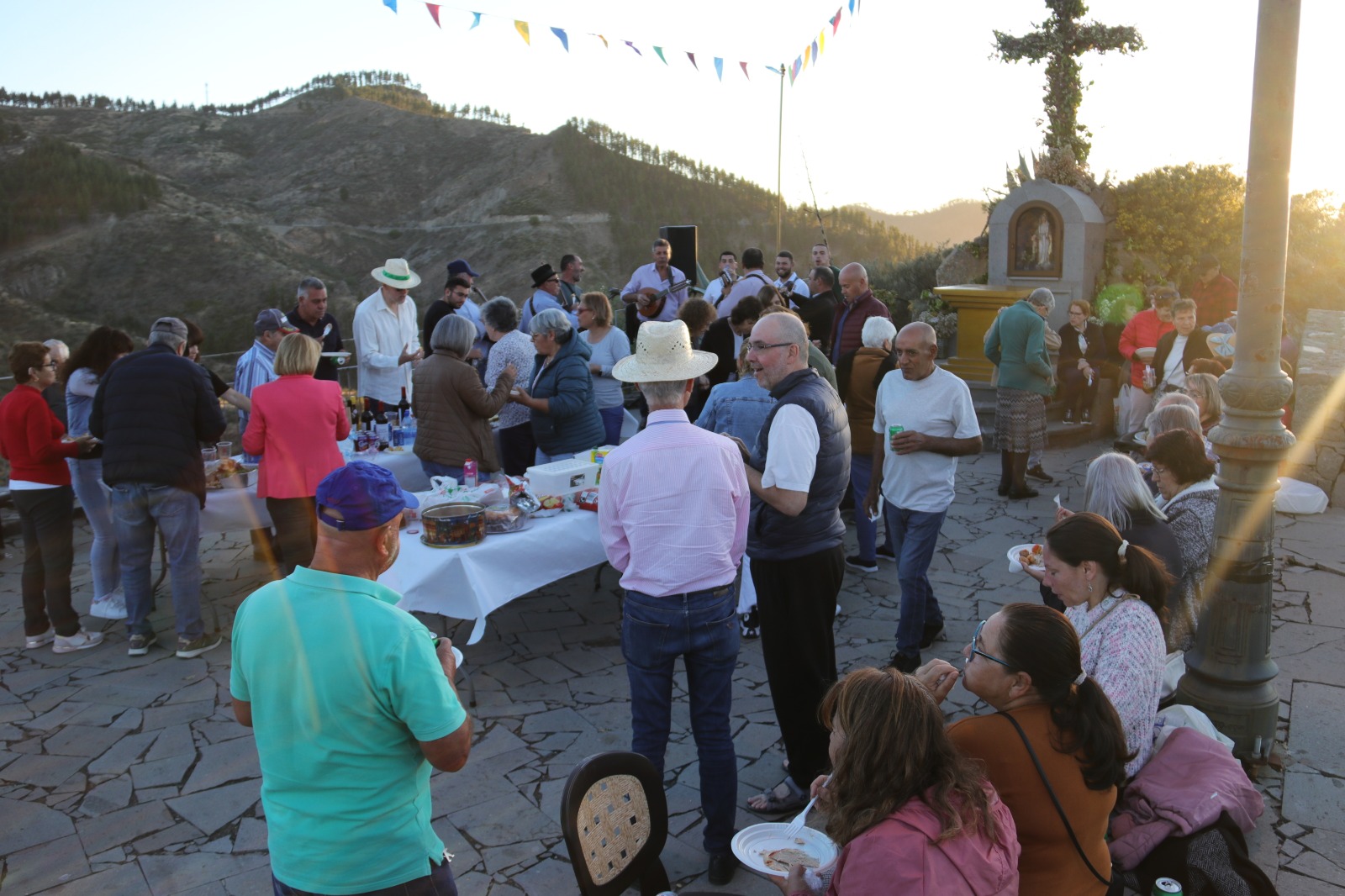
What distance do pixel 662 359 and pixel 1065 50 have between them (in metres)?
14.5

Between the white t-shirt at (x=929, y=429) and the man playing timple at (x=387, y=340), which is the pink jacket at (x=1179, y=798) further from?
the man playing timple at (x=387, y=340)

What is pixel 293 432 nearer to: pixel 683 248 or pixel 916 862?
pixel 916 862

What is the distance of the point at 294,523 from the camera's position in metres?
5.59

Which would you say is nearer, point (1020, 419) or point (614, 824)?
point (614, 824)

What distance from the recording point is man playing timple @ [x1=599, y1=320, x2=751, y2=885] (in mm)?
3188

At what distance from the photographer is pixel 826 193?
14094mm

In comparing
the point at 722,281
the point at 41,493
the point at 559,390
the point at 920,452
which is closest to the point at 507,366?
the point at 559,390

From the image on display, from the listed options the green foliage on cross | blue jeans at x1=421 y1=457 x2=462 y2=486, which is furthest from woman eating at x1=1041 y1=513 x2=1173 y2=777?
the green foliage on cross

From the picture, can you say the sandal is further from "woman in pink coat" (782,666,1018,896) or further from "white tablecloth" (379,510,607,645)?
"woman in pink coat" (782,666,1018,896)

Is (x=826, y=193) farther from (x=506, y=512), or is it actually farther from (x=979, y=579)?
(x=506, y=512)

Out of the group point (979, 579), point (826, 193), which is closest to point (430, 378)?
point (979, 579)

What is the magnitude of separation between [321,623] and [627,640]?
147 centimetres

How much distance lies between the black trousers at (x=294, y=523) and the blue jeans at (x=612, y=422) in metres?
2.43

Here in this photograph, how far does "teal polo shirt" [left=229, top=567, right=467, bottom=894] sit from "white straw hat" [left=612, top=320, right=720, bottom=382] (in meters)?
1.50
